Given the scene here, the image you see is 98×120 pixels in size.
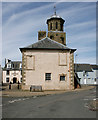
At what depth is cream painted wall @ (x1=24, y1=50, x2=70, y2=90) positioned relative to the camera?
21.6 m

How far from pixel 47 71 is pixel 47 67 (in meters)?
0.62

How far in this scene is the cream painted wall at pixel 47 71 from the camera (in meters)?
21.6

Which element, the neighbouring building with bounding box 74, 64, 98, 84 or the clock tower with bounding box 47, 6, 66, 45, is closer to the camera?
the clock tower with bounding box 47, 6, 66, 45

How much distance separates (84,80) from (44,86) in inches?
1261

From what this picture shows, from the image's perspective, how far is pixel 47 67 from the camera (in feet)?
72.0

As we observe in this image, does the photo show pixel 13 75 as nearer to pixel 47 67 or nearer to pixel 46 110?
pixel 47 67

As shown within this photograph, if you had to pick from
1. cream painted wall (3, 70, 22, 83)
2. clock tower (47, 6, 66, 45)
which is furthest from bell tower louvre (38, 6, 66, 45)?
cream painted wall (3, 70, 22, 83)

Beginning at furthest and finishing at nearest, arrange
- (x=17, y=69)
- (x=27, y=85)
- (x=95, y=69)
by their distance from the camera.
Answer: (x=95, y=69), (x=17, y=69), (x=27, y=85)

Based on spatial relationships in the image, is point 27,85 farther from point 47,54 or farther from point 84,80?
point 84,80

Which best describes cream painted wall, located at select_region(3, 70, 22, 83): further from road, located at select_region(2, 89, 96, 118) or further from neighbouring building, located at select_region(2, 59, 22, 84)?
road, located at select_region(2, 89, 96, 118)

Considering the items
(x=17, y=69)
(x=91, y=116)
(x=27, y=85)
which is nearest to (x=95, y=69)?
(x=17, y=69)

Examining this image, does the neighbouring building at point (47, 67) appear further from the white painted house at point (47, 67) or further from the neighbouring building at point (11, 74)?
the neighbouring building at point (11, 74)

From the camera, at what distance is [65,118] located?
23.1ft

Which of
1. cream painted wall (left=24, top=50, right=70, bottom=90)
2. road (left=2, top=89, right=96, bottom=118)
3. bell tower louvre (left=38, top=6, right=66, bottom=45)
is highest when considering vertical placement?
bell tower louvre (left=38, top=6, right=66, bottom=45)
